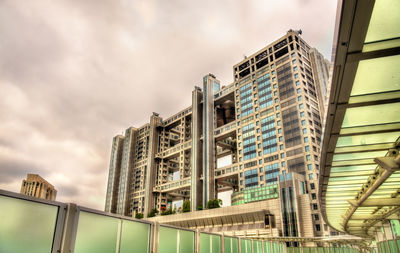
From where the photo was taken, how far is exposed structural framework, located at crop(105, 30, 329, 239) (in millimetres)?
79250

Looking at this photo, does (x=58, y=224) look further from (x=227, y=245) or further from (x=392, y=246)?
(x=392, y=246)

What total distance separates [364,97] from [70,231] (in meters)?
7.88

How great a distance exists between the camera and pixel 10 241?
5.22m

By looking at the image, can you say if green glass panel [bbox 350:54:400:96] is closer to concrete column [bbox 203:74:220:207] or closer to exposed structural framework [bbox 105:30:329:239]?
exposed structural framework [bbox 105:30:329:239]

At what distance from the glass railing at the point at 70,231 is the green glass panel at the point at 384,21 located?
23.9 feet

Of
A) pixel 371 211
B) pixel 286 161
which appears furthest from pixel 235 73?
pixel 371 211

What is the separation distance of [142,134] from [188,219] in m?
79.7

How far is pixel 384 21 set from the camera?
5.58 m

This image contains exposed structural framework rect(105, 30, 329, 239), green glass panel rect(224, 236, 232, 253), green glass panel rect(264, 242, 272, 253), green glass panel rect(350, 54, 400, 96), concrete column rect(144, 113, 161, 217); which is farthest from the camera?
concrete column rect(144, 113, 161, 217)

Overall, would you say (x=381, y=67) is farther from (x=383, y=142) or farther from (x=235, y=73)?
(x=235, y=73)

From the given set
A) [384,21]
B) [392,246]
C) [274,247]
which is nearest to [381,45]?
[384,21]

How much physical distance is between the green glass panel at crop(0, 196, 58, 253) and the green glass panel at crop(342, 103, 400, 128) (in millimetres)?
7915

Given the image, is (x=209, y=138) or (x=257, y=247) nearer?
(x=257, y=247)

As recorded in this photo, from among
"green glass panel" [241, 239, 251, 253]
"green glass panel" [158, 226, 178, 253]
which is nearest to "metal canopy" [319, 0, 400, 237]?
"green glass panel" [158, 226, 178, 253]
